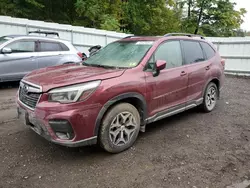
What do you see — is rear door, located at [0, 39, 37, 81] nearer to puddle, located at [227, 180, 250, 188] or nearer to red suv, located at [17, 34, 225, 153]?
red suv, located at [17, 34, 225, 153]

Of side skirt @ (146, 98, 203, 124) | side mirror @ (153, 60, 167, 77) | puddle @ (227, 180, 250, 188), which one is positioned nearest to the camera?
puddle @ (227, 180, 250, 188)

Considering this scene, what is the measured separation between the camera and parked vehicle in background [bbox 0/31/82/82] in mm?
6914

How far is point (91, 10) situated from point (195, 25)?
12.0 m

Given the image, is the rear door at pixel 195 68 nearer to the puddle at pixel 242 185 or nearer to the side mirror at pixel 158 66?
the side mirror at pixel 158 66

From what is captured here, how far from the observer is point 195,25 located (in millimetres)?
22844

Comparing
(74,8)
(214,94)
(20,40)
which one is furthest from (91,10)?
(214,94)

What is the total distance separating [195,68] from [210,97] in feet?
3.64

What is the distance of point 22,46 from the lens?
726 cm

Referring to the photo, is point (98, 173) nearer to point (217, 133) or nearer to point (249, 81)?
point (217, 133)

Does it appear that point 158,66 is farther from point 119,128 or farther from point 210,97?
point 210,97

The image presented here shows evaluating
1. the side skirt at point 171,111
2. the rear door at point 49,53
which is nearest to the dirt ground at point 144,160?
the side skirt at point 171,111

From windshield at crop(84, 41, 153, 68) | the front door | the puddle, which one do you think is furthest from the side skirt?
the puddle

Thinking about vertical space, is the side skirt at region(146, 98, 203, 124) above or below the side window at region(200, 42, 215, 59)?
below

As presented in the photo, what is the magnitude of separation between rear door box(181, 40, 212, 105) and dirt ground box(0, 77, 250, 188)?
0.61m
